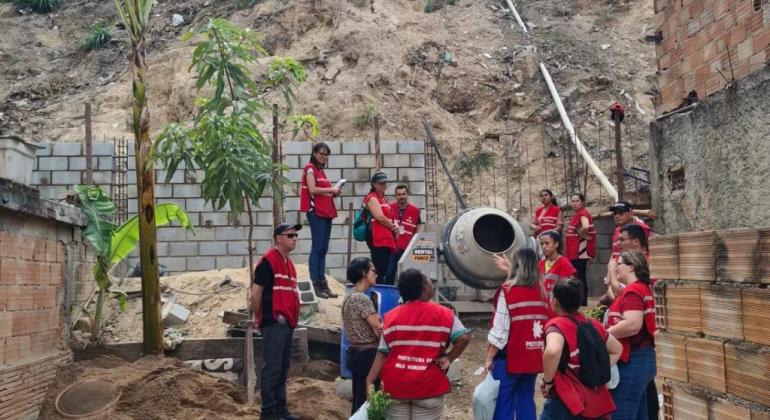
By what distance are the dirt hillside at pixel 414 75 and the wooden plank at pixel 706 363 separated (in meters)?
12.1

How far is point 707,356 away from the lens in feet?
12.3

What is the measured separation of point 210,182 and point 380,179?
2.17 meters

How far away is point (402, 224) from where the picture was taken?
902 cm

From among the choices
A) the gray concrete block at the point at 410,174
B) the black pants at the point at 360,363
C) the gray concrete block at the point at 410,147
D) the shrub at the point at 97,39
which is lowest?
the black pants at the point at 360,363

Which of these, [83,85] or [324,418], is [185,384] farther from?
[83,85]

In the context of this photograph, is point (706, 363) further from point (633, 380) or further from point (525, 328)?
point (525, 328)

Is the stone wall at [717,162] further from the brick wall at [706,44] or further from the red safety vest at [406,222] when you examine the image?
the red safety vest at [406,222]

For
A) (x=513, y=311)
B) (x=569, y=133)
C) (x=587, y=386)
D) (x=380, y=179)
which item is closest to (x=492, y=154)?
(x=569, y=133)

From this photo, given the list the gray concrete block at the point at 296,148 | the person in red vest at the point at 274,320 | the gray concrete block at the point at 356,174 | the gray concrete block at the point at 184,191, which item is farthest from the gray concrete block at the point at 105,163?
the person in red vest at the point at 274,320

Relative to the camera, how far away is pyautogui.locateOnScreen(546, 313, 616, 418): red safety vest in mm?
4125

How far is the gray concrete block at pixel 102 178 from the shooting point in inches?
473

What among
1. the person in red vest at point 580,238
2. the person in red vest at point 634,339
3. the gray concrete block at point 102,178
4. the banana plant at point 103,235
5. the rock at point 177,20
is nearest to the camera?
the person in red vest at point 634,339

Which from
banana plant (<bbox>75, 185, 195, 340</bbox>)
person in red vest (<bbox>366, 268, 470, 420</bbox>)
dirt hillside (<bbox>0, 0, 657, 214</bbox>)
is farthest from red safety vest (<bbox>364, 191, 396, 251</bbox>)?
dirt hillside (<bbox>0, 0, 657, 214</bbox>)

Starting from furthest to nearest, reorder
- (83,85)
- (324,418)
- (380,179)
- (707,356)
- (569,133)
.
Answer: (83,85) → (569,133) → (380,179) → (324,418) → (707,356)
